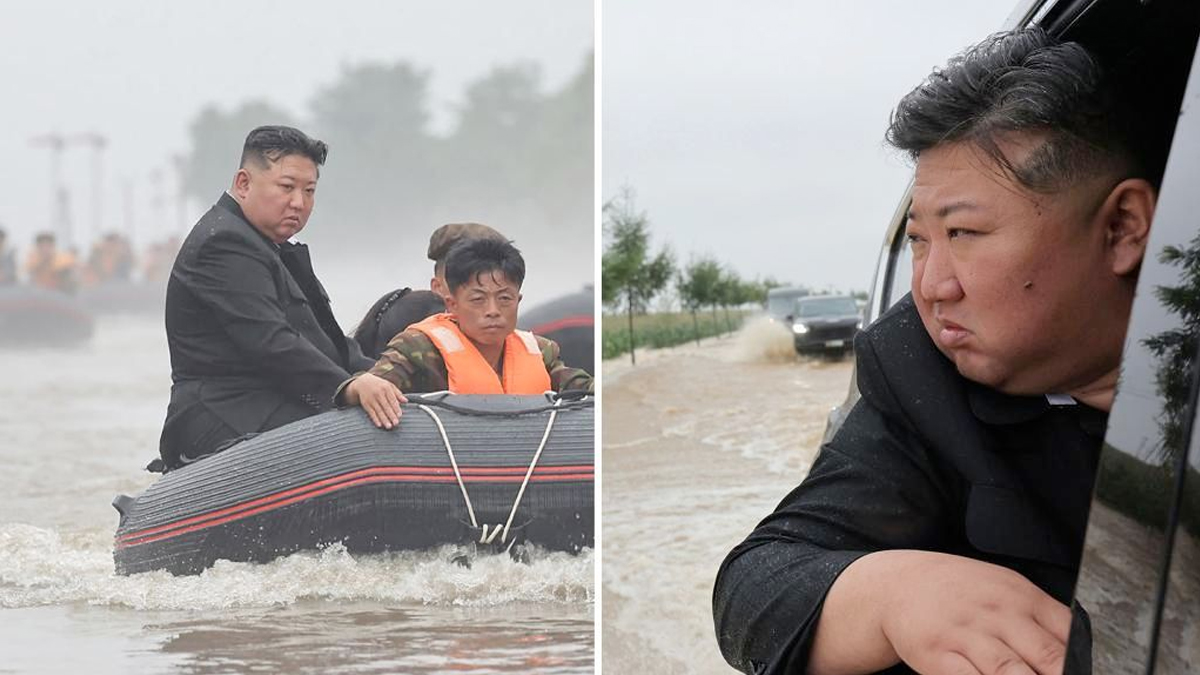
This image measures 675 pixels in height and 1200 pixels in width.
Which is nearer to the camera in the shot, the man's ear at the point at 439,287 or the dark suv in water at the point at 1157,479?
the dark suv in water at the point at 1157,479

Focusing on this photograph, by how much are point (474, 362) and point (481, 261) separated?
1.29 feet

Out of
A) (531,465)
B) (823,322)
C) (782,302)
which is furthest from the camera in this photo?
(782,302)

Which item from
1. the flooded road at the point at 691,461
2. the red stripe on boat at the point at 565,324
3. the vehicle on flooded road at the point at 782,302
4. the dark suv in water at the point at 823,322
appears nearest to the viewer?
the red stripe on boat at the point at 565,324

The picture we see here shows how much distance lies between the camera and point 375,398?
15.9 ft

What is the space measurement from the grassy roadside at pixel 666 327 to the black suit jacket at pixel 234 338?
2.66 m

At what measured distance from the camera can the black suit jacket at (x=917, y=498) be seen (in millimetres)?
833

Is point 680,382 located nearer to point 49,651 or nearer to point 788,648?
point 49,651

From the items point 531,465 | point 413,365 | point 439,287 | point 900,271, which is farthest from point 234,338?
point 900,271

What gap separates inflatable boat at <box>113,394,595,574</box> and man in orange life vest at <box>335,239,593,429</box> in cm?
6

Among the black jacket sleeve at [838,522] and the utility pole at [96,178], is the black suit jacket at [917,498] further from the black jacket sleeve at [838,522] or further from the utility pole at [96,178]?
the utility pole at [96,178]

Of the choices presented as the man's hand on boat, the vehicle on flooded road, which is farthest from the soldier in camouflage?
the vehicle on flooded road

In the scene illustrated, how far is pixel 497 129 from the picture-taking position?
17.1ft

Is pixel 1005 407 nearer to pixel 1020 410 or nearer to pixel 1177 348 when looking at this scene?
pixel 1020 410

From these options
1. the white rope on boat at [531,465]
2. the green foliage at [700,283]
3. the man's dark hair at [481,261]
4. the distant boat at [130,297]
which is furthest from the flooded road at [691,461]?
the distant boat at [130,297]
